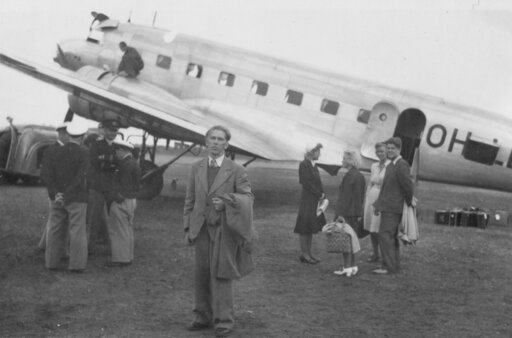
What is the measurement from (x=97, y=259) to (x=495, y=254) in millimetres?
6664

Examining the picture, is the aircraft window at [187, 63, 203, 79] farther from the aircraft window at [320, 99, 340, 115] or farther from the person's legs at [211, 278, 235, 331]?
the person's legs at [211, 278, 235, 331]

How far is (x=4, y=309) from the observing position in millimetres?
6035

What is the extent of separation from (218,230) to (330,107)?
1021 centimetres

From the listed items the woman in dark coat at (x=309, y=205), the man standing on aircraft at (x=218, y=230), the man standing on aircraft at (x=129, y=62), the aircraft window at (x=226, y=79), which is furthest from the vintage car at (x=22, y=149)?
the man standing on aircraft at (x=218, y=230)

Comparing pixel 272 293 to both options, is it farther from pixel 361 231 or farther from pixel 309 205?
pixel 361 231

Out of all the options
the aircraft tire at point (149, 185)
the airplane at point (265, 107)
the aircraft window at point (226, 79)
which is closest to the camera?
the airplane at point (265, 107)

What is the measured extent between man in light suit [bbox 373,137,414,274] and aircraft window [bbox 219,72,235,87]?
8309 mm

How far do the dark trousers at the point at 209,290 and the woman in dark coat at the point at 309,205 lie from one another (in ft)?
11.1

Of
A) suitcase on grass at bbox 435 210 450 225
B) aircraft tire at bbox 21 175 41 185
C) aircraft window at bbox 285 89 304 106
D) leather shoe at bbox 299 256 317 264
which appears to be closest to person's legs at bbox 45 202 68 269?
leather shoe at bbox 299 256 317 264

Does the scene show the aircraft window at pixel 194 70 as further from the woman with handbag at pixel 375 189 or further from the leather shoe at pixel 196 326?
the leather shoe at pixel 196 326

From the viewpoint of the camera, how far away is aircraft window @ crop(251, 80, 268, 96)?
1590 cm

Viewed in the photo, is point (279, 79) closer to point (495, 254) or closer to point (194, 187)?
point (495, 254)

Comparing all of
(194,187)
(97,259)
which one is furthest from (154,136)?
(194,187)

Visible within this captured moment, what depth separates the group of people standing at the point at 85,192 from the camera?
7.84 meters
